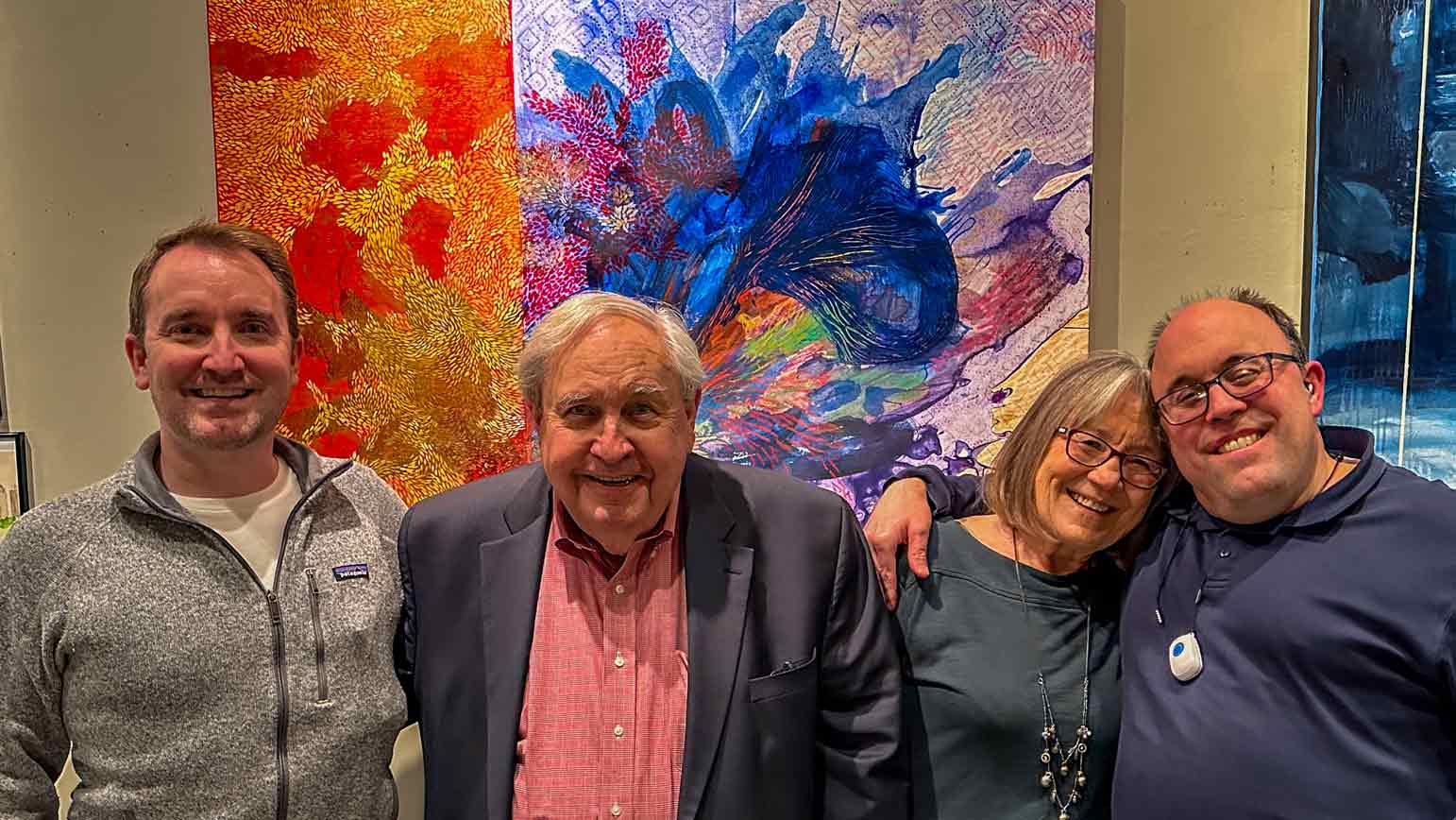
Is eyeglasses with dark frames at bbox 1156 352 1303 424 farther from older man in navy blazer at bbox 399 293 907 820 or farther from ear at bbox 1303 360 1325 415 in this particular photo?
older man in navy blazer at bbox 399 293 907 820

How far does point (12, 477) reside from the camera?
2.17 meters

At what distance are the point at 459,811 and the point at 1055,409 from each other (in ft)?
4.30

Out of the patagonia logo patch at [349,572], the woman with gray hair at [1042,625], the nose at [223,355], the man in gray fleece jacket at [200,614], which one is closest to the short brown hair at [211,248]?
the man in gray fleece jacket at [200,614]

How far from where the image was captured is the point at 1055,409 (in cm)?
175

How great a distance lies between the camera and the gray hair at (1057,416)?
5.64 feet

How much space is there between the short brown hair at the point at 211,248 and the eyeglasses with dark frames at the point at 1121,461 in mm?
1453

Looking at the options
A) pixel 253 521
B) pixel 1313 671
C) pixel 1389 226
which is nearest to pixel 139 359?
pixel 253 521

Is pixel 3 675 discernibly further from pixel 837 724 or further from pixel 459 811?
pixel 837 724

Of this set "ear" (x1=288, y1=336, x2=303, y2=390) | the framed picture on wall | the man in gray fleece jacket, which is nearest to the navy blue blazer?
the man in gray fleece jacket

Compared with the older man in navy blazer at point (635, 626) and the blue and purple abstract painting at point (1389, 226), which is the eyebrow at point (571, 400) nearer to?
the older man in navy blazer at point (635, 626)

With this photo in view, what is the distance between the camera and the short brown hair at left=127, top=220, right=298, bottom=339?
5.20ft

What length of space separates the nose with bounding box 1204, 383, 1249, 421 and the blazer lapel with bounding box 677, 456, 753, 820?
82cm

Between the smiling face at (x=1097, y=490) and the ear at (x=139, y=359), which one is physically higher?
the ear at (x=139, y=359)

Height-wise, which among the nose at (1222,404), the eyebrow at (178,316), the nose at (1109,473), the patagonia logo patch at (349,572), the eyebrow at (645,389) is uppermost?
the eyebrow at (178,316)
